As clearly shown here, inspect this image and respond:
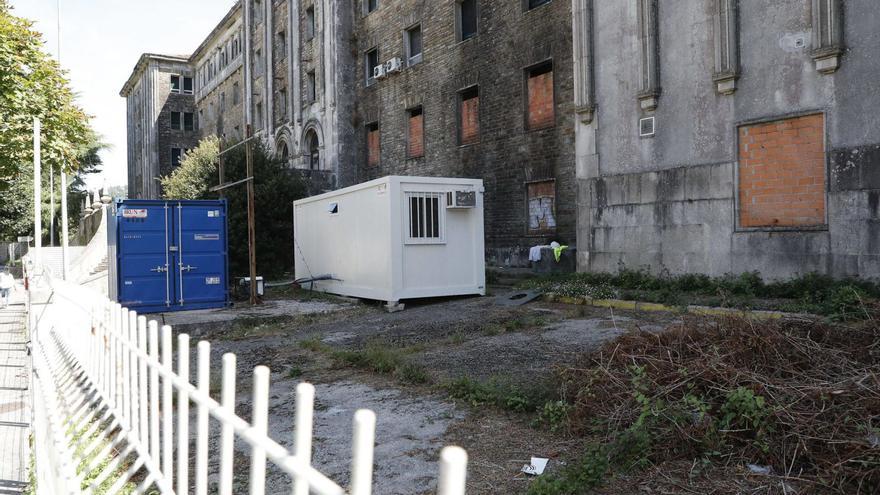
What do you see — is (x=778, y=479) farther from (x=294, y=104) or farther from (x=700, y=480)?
(x=294, y=104)

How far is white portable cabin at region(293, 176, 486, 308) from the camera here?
42.2ft

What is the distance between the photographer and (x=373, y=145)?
2589cm

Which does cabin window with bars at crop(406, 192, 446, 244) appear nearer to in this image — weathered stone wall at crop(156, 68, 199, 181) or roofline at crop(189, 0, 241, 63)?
roofline at crop(189, 0, 241, 63)

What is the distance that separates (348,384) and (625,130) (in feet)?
30.4

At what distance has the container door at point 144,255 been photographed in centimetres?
1298

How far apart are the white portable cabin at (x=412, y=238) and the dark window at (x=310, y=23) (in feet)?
53.9

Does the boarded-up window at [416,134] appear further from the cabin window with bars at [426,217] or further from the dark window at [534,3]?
the cabin window with bars at [426,217]

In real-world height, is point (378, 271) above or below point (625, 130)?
below

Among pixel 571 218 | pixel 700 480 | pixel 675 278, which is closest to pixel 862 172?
pixel 675 278

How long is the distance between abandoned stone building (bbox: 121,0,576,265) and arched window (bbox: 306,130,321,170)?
75mm

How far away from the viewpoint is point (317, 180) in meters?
26.2

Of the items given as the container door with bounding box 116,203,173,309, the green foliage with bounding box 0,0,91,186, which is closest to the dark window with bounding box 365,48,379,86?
the green foliage with bounding box 0,0,91,186

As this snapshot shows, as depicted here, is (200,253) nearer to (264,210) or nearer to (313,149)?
(264,210)

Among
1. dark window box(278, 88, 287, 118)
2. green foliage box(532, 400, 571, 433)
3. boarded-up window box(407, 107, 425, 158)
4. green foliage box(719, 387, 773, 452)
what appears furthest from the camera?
dark window box(278, 88, 287, 118)
